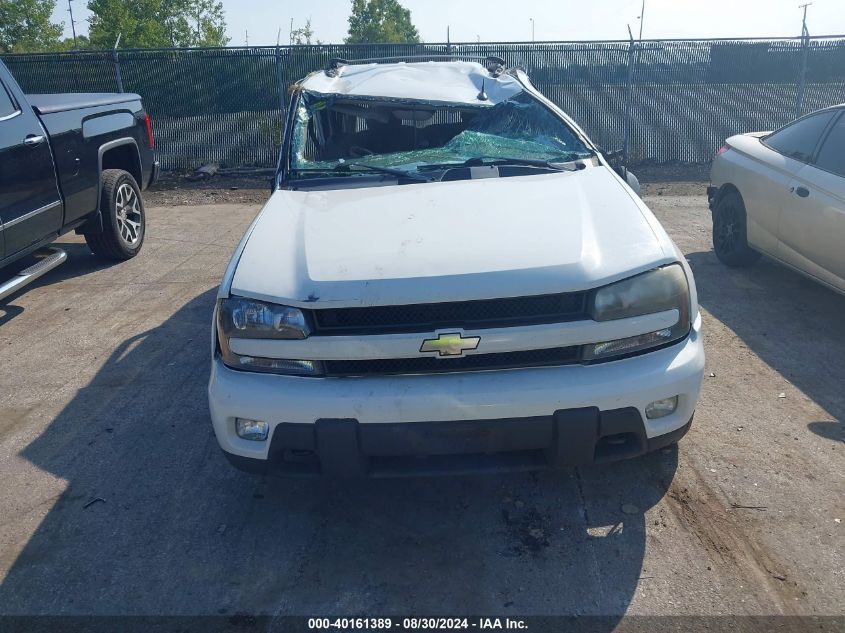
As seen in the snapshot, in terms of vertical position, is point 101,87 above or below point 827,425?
above

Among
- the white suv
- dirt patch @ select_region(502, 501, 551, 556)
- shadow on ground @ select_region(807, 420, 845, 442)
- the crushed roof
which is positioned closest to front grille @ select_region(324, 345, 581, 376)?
the white suv

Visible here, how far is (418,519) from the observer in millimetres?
3199

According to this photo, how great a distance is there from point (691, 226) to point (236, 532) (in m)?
6.58

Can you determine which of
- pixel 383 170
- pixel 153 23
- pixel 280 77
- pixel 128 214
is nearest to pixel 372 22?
pixel 153 23

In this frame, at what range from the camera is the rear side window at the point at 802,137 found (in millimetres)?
5604

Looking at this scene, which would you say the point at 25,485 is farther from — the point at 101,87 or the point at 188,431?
the point at 101,87

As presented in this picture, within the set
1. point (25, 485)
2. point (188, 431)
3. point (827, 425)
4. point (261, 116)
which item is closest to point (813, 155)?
point (827, 425)

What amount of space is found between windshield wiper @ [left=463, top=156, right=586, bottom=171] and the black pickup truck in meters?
3.44

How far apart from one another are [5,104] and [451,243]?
4.41 meters

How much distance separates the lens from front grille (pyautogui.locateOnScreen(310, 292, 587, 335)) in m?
2.79

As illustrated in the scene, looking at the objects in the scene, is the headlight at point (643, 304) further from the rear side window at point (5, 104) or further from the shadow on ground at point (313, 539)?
the rear side window at point (5, 104)

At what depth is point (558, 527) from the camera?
3096mm

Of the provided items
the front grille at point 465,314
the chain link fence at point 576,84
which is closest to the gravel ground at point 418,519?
the front grille at point 465,314

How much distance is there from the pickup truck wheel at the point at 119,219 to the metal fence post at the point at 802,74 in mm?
9985
